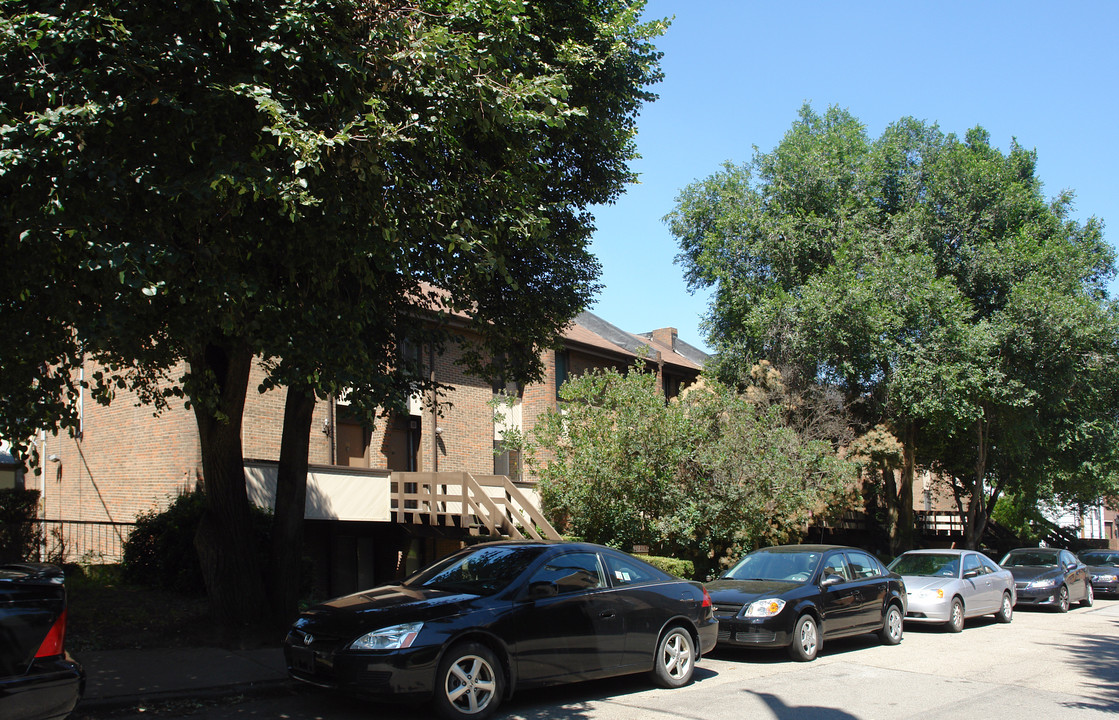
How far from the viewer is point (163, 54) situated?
23.2 ft

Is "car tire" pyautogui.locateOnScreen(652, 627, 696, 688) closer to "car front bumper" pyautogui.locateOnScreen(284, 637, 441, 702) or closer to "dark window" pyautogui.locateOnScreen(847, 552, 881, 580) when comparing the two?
"car front bumper" pyautogui.locateOnScreen(284, 637, 441, 702)

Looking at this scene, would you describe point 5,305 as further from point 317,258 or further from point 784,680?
point 784,680

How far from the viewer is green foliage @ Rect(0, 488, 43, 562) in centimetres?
1578

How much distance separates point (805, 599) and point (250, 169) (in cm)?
842

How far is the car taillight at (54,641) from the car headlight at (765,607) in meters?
8.05

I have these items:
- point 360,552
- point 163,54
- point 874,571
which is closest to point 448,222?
point 163,54

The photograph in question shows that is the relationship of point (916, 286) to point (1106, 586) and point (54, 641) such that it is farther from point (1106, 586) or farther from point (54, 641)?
point (54, 641)

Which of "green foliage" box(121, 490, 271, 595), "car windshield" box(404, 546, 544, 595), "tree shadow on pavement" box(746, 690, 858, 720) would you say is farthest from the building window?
"tree shadow on pavement" box(746, 690, 858, 720)

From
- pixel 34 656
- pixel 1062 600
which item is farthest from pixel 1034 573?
pixel 34 656

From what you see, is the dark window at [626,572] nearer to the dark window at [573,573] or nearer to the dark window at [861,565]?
the dark window at [573,573]

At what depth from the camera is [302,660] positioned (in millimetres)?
7383

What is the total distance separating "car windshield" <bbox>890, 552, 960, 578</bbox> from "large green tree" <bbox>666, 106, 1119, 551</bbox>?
19.4 feet

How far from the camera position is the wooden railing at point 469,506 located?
57.6 feet

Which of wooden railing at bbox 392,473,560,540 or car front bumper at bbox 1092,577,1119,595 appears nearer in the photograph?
wooden railing at bbox 392,473,560,540
